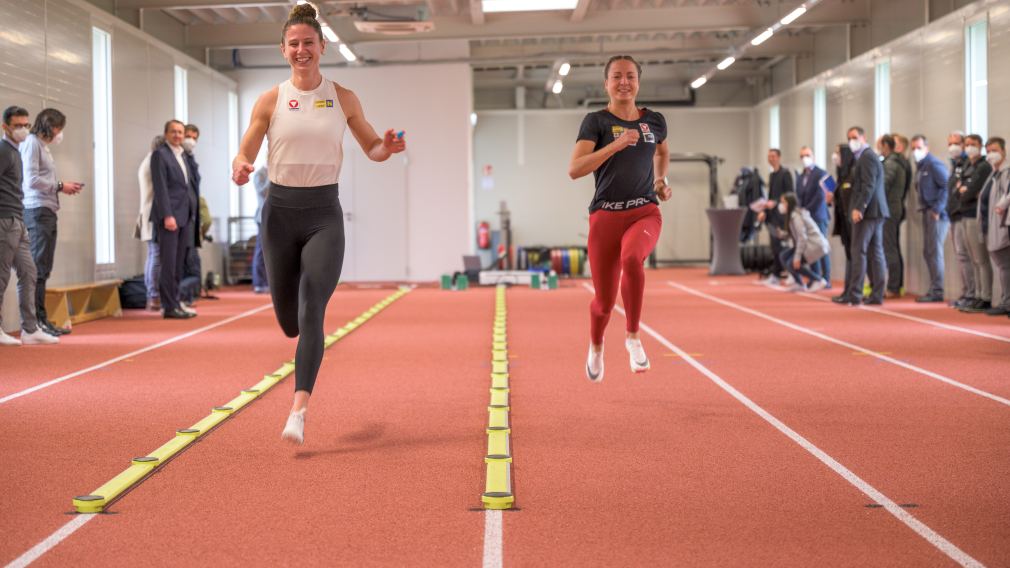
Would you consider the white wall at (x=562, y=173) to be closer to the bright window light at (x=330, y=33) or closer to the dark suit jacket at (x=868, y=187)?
the bright window light at (x=330, y=33)

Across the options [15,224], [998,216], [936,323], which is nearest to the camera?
[15,224]

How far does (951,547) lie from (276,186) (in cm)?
306

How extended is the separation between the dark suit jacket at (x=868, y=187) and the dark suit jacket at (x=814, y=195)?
2.98 meters

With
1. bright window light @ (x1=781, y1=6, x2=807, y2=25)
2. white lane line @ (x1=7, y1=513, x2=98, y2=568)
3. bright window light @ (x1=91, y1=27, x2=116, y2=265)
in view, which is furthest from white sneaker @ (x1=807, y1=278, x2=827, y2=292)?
white lane line @ (x1=7, y1=513, x2=98, y2=568)

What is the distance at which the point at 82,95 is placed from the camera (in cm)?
1225

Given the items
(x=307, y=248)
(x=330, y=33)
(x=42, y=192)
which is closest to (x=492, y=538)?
(x=307, y=248)

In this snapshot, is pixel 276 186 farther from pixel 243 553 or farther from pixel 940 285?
pixel 940 285

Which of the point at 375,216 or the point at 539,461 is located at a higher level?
the point at 375,216

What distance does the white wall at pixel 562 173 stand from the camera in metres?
26.0

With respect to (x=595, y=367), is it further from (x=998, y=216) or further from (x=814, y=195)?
(x=814, y=195)

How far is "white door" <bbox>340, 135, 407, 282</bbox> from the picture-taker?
65.1ft

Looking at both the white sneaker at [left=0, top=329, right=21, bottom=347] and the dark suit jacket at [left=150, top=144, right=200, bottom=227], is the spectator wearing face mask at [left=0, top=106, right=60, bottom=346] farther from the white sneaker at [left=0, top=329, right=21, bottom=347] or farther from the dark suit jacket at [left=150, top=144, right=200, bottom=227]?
the dark suit jacket at [left=150, top=144, right=200, bottom=227]

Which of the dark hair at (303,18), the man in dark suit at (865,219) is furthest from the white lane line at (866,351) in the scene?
the dark hair at (303,18)

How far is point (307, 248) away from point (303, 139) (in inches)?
19.4
